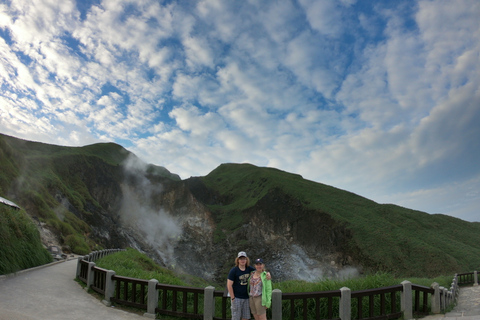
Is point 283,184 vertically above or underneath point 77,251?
above

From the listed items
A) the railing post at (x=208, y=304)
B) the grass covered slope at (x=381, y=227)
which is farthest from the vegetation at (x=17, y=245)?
the grass covered slope at (x=381, y=227)

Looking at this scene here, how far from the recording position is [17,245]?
554 inches

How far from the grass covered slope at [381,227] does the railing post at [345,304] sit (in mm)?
29965

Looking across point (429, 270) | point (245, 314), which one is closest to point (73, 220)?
point (245, 314)

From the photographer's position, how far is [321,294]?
7750mm

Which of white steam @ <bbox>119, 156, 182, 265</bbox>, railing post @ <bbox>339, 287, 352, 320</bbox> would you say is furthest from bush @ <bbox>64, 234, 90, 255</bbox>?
railing post @ <bbox>339, 287, 352, 320</bbox>

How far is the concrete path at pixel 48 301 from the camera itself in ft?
26.7

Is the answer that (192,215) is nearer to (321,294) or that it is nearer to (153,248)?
(153,248)

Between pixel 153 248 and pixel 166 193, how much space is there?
17.1 metres

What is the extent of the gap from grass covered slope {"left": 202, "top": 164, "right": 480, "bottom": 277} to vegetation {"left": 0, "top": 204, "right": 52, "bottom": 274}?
35.2m

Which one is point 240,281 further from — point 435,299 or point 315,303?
point 435,299

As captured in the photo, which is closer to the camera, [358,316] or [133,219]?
[358,316]

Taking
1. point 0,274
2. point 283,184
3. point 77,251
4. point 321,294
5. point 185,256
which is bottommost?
point 185,256

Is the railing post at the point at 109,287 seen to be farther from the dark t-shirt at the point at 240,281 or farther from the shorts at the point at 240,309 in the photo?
the dark t-shirt at the point at 240,281
